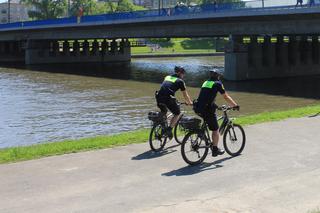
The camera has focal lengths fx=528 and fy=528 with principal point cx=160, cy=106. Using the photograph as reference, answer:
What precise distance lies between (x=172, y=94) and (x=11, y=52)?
255 ft

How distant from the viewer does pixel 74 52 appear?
251 feet

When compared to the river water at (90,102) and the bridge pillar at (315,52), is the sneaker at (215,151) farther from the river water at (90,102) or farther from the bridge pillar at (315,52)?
the bridge pillar at (315,52)

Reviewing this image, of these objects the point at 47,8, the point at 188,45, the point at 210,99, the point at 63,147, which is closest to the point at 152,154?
the point at 210,99

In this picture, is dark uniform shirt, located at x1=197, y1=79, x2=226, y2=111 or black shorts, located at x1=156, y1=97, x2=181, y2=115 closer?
dark uniform shirt, located at x1=197, y1=79, x2=226, y2=111

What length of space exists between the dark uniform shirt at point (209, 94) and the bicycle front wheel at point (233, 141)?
1.05m

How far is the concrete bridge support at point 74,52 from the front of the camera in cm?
7181

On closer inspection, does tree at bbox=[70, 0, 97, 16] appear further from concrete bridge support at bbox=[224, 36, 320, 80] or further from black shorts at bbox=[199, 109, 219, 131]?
black shorts at bbox=[199, 109, 219, 131]

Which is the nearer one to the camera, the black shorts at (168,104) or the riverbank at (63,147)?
the riverbank at (63,147)

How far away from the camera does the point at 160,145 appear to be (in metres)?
11.6

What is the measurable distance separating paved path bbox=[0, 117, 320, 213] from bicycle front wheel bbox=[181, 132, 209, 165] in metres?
0.19

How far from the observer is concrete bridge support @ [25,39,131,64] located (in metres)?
71.8

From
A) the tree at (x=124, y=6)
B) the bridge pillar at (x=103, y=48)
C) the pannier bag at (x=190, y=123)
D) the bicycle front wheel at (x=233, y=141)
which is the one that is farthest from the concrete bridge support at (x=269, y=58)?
the tree at (x=124, y=6)

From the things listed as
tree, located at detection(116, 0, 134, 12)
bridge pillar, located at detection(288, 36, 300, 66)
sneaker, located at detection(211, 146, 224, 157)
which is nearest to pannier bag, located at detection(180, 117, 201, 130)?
sneaker, located at detection(211, 146, 224, 157)

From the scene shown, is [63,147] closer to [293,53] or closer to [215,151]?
[215,151]
